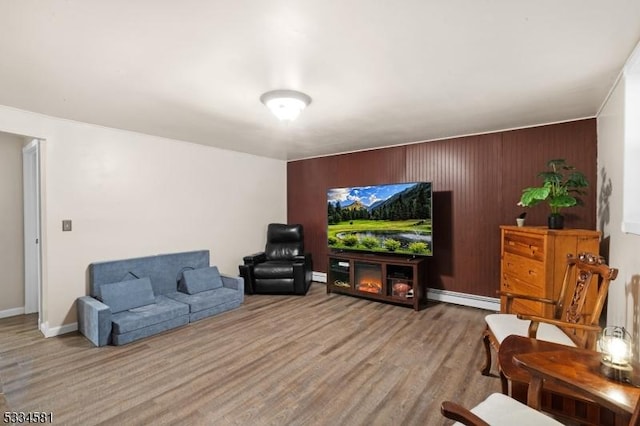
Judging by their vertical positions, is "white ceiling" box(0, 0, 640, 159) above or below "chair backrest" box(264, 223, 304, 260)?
above

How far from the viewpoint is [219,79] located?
234 cm

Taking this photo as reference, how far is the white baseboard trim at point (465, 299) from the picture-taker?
403 cm

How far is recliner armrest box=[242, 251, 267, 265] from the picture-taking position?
196 inches

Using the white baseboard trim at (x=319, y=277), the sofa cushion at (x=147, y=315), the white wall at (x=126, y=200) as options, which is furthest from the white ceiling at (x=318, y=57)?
the white baseboard trim at (x=319, y=277)

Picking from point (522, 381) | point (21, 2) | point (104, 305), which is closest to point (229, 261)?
point (104, 305)

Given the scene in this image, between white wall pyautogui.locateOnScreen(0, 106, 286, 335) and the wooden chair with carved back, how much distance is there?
13.1 feet

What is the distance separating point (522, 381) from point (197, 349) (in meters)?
2.70

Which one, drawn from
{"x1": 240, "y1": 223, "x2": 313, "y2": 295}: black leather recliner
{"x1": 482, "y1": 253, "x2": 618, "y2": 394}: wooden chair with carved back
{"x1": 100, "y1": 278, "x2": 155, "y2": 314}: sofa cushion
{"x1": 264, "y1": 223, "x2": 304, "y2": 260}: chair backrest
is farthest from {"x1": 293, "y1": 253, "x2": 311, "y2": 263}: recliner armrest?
{"x1": 482, "y1": 253, "x2": 618, "y2": 394}: wooden chair with carved back

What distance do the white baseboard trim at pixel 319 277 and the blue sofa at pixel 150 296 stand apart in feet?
5.83

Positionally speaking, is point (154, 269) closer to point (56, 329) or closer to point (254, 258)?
point (56, 329)

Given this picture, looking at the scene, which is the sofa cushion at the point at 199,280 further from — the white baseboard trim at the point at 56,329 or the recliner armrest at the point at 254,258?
the white baseboard trim at the point at 56,329

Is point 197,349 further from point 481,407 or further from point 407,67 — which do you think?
point 407,67

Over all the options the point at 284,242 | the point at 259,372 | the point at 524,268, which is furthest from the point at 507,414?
the point at 284,242

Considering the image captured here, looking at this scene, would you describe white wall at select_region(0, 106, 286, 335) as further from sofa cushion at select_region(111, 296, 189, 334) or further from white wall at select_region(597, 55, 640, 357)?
white wall at select_region(597, 55, 640, 357)
